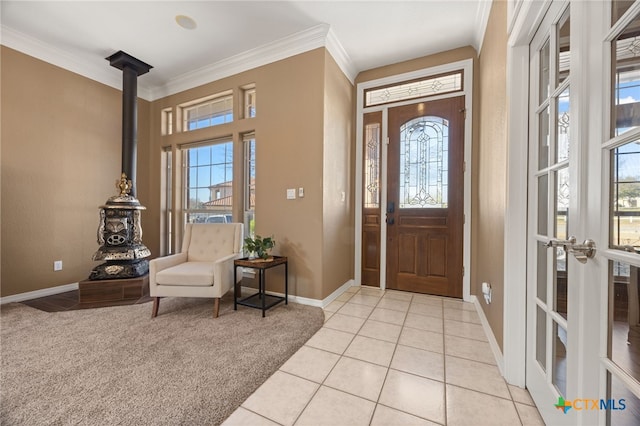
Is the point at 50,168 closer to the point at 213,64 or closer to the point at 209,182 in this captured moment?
the point at 209,182

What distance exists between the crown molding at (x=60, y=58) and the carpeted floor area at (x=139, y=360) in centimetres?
290

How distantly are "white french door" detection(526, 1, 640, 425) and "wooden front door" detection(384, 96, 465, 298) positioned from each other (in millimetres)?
1851

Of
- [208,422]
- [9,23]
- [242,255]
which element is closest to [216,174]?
[242,255]

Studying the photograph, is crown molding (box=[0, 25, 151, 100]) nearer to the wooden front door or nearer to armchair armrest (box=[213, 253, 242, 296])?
armchair armrest (box=[213, 253, 242, 296])

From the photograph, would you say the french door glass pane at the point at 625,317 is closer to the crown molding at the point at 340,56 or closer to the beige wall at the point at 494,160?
the beige wall at the point at 494,160

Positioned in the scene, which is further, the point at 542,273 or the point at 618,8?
the point at 542,273

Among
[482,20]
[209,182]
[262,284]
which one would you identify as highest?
[482,20]

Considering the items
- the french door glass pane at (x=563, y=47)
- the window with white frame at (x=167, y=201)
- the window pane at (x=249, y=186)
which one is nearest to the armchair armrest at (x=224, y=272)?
the window pane at (x=249, y=186)

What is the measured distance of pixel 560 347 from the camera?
3.53 ft

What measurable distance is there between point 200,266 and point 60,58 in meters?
3.28

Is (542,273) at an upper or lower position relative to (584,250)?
lower

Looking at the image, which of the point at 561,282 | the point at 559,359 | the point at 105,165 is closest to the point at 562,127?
the point at 561,282

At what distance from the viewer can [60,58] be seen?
3.10 m

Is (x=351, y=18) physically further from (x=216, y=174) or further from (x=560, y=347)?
(x=560, y=347)
